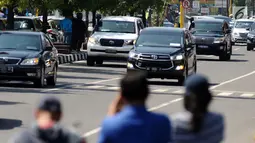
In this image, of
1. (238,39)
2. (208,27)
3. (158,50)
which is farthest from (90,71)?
(238,39)

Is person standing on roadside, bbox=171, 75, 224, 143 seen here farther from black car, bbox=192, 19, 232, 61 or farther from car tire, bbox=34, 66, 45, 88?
black car, bbox=192, 19, 232, 61

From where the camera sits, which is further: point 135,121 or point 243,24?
point 243,24

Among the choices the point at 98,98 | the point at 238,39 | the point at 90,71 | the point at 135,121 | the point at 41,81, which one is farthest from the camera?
the point at 238,39

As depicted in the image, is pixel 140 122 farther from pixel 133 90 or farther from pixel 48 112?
pixel 48 112

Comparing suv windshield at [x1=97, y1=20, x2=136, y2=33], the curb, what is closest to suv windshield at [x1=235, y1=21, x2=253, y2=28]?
the curb

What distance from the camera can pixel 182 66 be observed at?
2689cm

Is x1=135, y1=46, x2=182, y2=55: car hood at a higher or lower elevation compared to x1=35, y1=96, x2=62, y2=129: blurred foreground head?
lower

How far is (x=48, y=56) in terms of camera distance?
950 inches

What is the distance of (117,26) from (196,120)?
29624 mm

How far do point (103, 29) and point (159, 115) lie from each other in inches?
1167

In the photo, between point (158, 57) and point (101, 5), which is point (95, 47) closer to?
point (158, 57)

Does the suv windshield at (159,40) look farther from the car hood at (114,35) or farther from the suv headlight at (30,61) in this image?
the car hood at (114,35)

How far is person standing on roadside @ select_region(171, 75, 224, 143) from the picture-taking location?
602 centimetres

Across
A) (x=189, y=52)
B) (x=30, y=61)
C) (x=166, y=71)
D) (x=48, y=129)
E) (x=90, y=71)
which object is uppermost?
(x=48, y=129)
